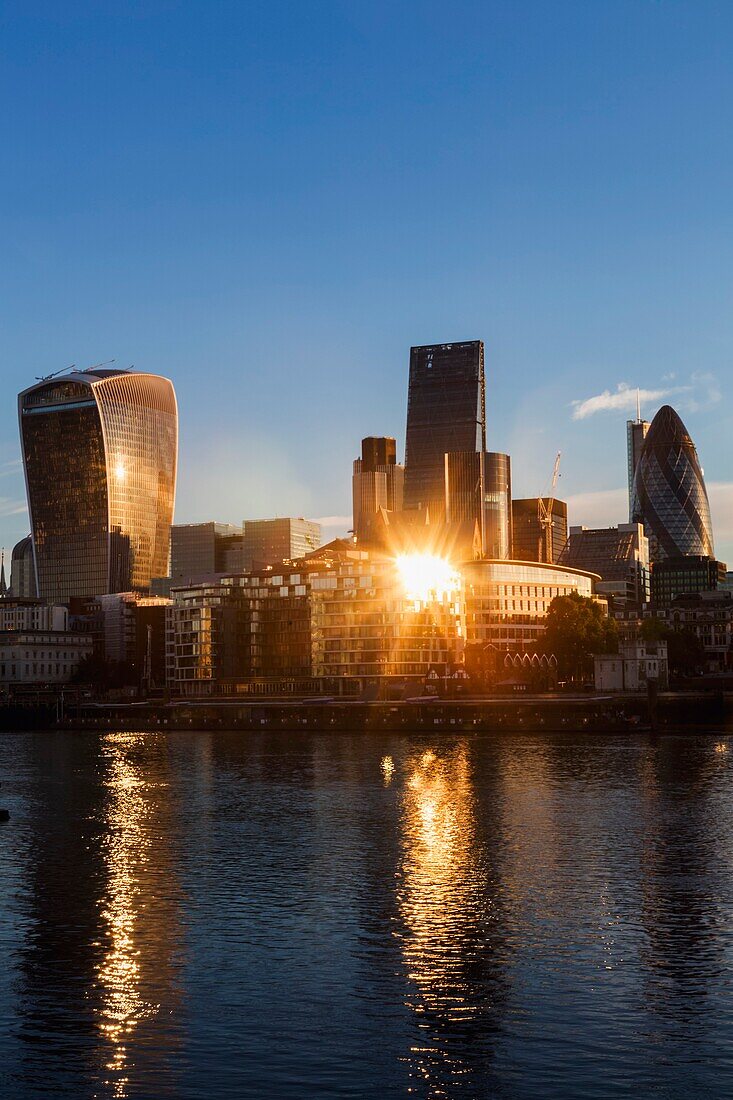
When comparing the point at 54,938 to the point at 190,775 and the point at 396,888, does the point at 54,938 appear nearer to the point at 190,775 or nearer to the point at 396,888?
the point at 396,888

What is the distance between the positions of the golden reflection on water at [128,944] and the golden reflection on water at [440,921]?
29.6 feet

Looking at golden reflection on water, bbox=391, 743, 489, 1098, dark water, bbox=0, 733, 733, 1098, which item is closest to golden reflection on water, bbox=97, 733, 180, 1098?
dark water, bbox=0, 733, 733, 1098

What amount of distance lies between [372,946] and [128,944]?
399 inches

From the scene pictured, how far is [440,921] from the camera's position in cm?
5459

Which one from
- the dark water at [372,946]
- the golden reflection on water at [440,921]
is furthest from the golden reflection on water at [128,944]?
the golden reflection on water at [440,921]

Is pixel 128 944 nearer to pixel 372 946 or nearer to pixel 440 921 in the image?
pixel 372 946

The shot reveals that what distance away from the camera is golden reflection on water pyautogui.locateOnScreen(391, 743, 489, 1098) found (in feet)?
124

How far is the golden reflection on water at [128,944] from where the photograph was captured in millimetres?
38906

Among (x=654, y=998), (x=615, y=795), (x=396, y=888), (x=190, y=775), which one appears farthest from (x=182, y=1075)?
(x=190, y=775)

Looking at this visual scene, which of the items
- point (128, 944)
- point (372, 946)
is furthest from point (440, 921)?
point (128, 944)

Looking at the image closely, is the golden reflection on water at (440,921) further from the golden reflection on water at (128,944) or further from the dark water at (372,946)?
the golden reflection on water at (128,944)

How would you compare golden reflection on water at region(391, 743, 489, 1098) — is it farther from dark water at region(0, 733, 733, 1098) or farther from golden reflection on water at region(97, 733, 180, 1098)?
golden reflection on water at region(97, 733, 180, 1098)

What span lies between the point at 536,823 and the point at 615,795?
17559mm

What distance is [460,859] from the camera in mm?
71625
